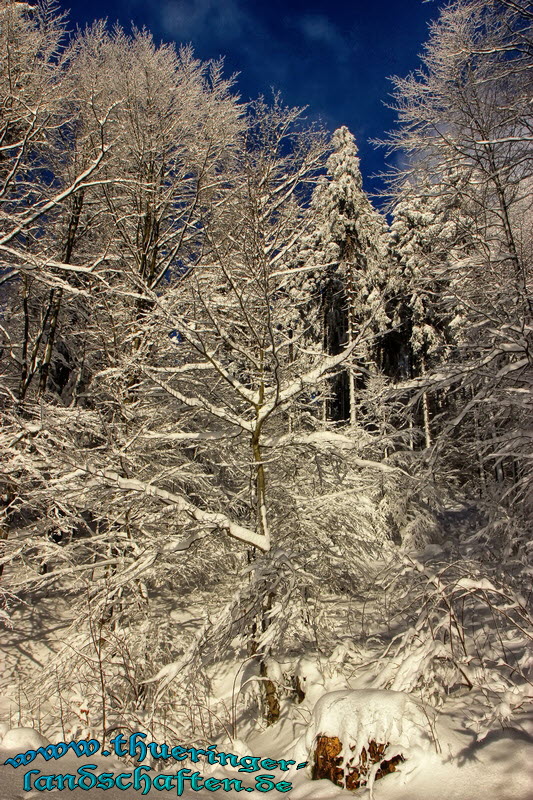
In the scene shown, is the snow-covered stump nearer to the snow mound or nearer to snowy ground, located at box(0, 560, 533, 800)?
snowy ground, located at box(0, 560, 533, 800)

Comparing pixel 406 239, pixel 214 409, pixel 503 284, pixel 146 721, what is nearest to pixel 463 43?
pixel 503 284


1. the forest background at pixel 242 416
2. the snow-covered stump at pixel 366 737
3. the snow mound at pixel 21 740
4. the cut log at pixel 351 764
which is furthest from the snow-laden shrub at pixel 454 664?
the snow mound at pixel 21 740

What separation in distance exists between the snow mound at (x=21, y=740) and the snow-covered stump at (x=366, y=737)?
76.0 inches

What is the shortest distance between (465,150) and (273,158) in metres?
3.31

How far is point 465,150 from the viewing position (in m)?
6.89

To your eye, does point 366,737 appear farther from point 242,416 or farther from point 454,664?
point 242,416

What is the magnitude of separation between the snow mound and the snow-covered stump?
1931 millimetres

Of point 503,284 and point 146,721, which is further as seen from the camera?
point 503,284

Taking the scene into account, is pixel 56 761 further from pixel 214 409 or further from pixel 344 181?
pixel 344 181

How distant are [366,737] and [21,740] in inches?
94.7

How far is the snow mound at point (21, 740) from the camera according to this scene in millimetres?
3205

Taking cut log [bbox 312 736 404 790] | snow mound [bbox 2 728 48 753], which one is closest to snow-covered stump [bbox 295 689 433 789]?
cut log [bbox 312 736 404 790]

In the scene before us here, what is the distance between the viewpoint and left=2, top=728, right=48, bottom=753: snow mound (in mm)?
3205

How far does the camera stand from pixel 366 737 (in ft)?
9.48
